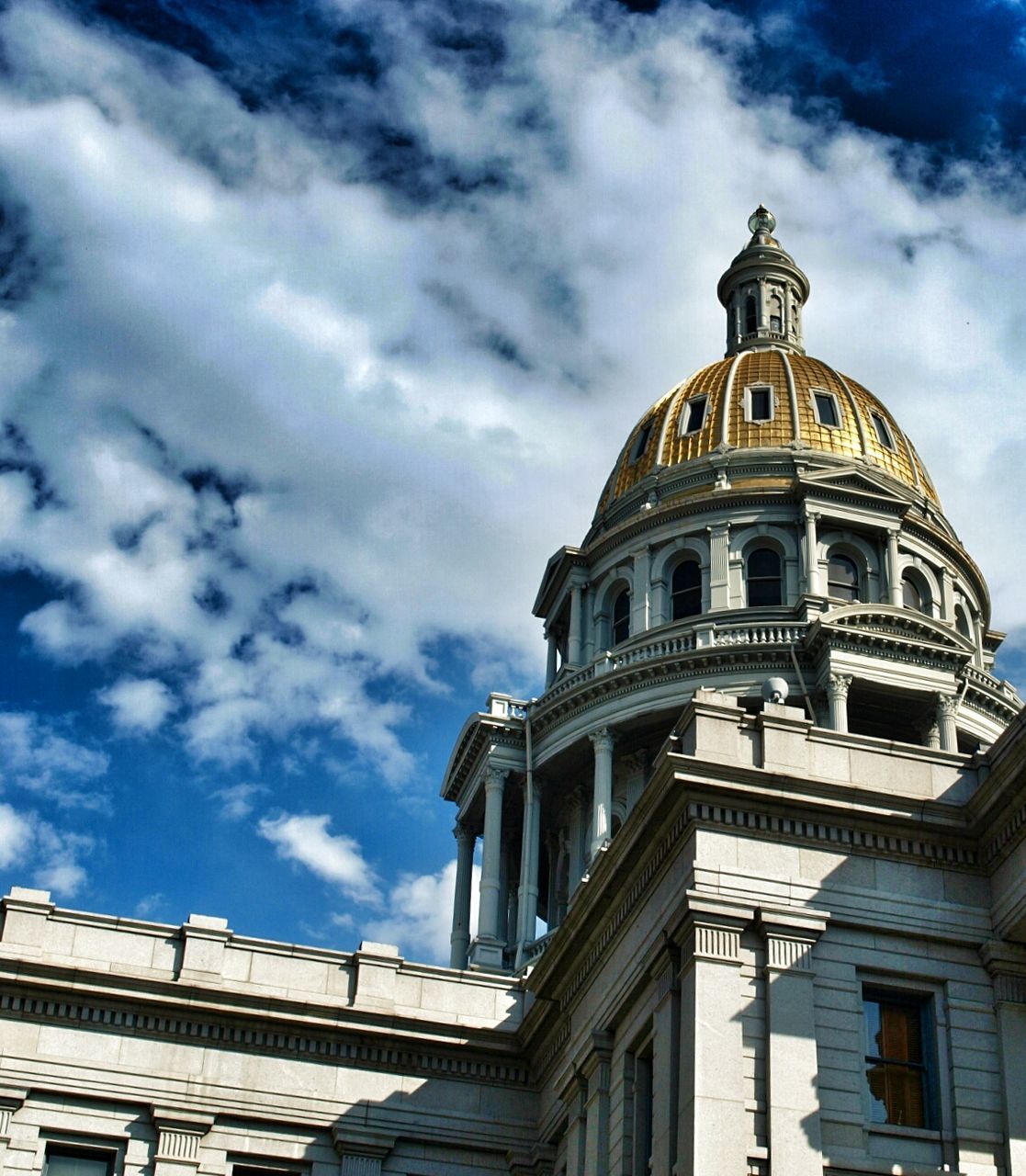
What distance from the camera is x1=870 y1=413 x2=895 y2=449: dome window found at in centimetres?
6512

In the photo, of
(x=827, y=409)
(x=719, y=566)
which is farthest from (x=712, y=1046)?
(x=827, y=409)

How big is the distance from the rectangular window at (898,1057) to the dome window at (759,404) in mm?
40041

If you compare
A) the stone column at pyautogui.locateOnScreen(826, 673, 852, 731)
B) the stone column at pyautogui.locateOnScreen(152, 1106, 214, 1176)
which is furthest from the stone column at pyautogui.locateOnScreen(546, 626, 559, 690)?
the stone column at pyautogui.locateOnScreen(152, 1106, 214, 1176)

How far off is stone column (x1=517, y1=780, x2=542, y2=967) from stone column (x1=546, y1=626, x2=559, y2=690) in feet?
19.8

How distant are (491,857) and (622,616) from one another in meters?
9.39

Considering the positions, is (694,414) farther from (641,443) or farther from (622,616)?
(622,616)

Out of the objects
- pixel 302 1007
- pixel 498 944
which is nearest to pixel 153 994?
pixel 302 1007

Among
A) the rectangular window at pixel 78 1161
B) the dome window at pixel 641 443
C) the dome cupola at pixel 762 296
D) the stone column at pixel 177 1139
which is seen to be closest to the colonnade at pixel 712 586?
the dome window at pixel 641 443

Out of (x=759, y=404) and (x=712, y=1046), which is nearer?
(x=712, y=1046)

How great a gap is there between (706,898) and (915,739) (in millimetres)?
31938

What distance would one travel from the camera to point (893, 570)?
5931cm

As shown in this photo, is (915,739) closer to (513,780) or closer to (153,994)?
(513,780)

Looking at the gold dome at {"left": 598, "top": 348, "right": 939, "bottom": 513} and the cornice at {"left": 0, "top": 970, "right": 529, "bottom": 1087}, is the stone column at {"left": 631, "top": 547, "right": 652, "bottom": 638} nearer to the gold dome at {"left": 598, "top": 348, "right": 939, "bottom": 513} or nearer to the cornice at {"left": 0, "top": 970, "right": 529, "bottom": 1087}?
the gold dome at {"left": 598, "top": 348, "right": 939, "bottom": 513}

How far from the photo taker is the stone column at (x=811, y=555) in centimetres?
5822
